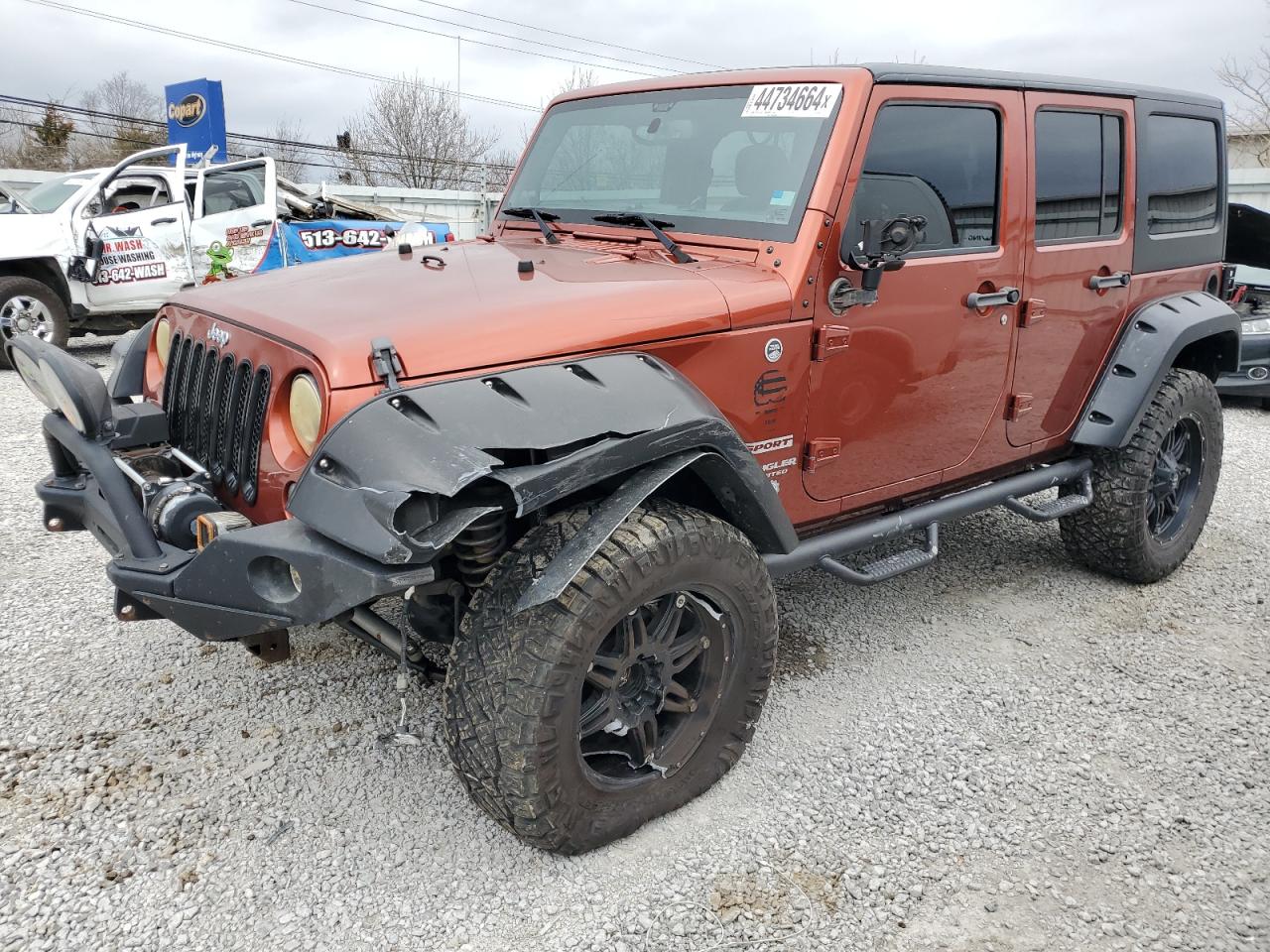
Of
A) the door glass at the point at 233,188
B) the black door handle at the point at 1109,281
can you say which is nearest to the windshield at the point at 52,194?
the door glass at the point at 233,188

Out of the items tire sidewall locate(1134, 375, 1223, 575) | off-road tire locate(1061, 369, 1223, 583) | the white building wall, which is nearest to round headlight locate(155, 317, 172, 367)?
off-road tire locate(1061, 369, 1223, 583)

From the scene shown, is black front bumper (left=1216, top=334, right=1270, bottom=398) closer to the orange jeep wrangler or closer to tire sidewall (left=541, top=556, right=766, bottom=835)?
the orange jeep wrangler

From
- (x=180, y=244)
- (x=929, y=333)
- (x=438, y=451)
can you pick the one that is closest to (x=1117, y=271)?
(x=929, y=333)

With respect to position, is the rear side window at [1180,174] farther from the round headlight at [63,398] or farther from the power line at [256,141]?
the power line at [256,141]

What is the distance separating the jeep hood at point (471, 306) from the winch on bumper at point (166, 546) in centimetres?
40

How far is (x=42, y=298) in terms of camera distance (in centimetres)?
820

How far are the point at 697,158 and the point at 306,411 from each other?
1.57 meters

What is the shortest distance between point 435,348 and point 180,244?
797 centimetres

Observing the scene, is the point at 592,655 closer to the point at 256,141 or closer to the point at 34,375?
the point at 34,375

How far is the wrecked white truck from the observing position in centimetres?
824

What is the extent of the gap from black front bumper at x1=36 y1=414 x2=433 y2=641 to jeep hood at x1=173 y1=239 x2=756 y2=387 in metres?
0.40

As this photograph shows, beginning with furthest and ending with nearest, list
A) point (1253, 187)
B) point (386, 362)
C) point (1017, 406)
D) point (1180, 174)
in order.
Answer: point (1253, 187) < point (1180, 174) < point (1017, 406) < point (386, 362)

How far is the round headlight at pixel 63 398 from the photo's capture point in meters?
2.33

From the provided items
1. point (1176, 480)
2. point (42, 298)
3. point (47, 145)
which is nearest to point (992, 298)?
point (1176, 480)
